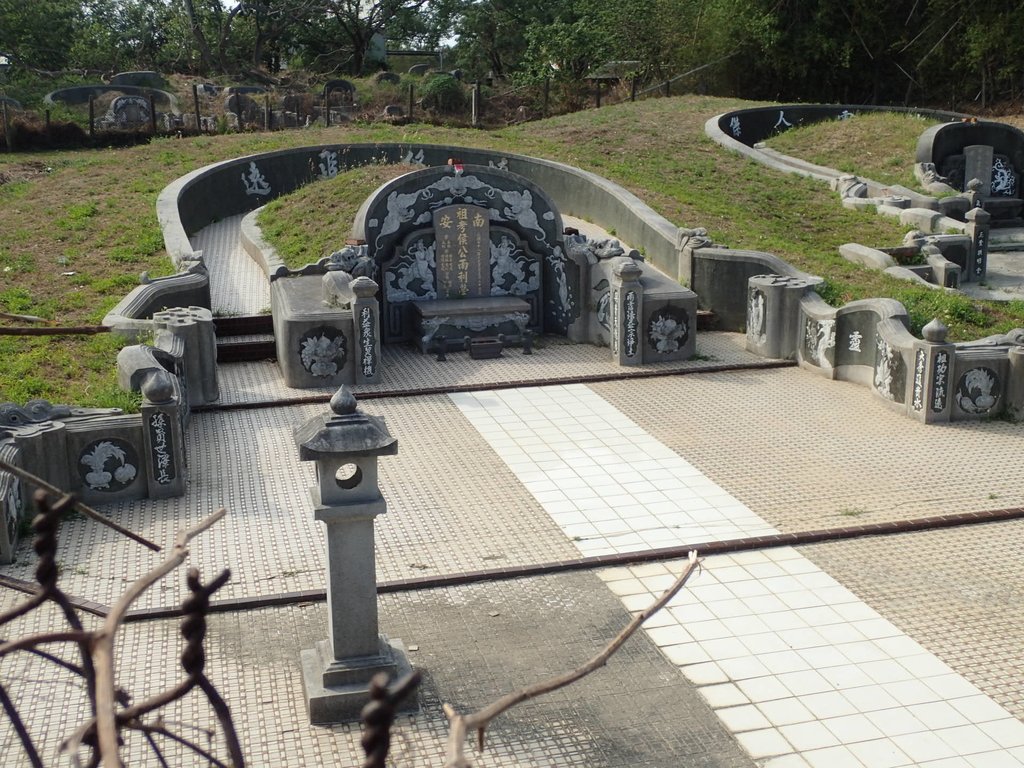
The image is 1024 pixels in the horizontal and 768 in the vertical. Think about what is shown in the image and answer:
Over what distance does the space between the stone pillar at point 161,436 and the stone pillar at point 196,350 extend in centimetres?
300

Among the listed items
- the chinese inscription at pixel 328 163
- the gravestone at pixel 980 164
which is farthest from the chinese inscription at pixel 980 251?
the chinese inscription at pixel 328 163

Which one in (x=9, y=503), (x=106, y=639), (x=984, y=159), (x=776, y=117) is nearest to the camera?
(x=106, y=639)

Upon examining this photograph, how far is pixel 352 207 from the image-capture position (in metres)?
21.9

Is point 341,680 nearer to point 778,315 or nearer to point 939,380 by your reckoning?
point 939,380

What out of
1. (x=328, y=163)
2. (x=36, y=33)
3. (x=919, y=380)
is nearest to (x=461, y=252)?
(x=919, y=380)

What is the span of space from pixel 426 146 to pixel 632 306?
485 inches

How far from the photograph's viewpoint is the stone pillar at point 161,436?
11.8 metres

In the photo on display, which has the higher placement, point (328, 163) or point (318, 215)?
point (328, 163)

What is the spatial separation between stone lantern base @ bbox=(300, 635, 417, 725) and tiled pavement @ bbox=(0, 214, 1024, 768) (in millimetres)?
126

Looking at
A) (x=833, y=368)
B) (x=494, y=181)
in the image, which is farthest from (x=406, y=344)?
(x=833, y=368)

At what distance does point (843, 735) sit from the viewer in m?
7.79

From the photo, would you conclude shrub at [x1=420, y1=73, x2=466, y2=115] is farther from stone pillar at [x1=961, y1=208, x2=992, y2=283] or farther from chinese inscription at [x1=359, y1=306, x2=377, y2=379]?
chinese inscription at [x1=359, y1=306, x2=377, y2=379]

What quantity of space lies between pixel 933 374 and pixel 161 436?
9173mm

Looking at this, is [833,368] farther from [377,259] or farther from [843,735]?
[843,735]
